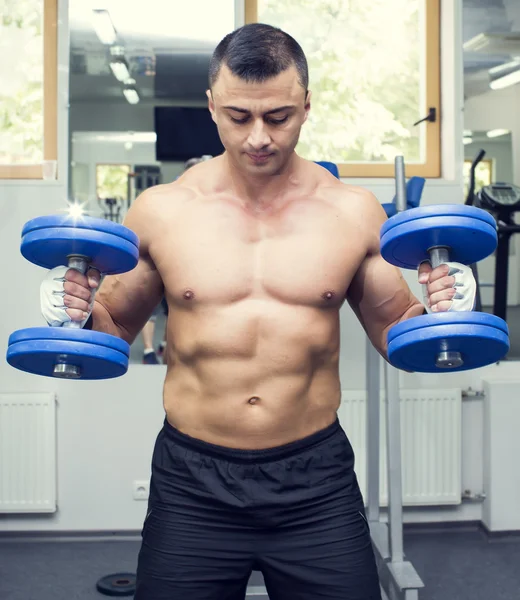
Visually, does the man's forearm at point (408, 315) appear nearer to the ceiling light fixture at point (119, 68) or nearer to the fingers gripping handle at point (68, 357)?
the fingers gripping handle at point (68, 357)

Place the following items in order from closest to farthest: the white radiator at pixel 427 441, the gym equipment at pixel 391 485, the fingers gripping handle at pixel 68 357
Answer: the fingers gripping handle at pixel 68 357
the gym equipment at pixel 391 485
the white radiator at pixel 427 441

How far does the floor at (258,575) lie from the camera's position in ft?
9.33

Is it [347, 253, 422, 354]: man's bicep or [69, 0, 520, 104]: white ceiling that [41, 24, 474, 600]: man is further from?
[69, 0, 520, 104]: white ceiling

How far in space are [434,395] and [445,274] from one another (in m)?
1.98

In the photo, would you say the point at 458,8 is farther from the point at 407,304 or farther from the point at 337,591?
the point at 337,591

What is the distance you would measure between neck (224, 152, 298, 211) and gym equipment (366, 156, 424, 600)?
1004mm

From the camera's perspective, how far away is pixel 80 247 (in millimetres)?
1369

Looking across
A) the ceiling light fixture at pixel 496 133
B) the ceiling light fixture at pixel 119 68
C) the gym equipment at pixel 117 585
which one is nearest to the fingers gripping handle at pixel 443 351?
the gym equipment at pixel 117 585

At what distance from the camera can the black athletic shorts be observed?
4.65ft

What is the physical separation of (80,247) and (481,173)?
2.59 m

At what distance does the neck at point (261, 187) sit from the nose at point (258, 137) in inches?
5.6

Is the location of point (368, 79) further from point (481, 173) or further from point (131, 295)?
point (131, 295)

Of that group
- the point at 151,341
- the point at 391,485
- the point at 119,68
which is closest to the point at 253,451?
the point at 391,485

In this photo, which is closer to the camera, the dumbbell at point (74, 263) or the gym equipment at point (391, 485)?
the dumbbell at point (74, 263)
